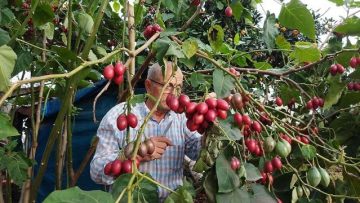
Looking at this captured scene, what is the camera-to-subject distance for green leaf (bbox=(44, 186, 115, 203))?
65 cm

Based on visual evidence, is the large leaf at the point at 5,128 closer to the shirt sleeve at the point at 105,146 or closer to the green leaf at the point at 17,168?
the shirt sleeve at the point at 105,146

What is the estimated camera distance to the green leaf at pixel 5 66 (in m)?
0.72

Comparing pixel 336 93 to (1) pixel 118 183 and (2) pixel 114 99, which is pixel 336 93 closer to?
(1) pixel 118 183

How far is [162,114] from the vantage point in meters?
1.78

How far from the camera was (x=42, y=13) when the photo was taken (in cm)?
126

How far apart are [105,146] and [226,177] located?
26.5 inches

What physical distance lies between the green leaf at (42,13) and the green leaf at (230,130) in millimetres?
566

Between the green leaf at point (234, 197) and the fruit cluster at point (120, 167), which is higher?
the fruit cluster at point (120, 167)

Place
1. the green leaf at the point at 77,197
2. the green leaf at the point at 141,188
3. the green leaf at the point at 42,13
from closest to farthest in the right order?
1. the green leaf at the point at 77,197
2. the green leaf at the point at 141,188
3. the green leaf at the point at 42,13

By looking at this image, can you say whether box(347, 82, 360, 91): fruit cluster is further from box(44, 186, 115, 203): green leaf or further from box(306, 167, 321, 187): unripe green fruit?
box(44, 186, 115, 203): green leaf

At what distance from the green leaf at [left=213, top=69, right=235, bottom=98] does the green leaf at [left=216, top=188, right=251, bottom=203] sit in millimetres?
217

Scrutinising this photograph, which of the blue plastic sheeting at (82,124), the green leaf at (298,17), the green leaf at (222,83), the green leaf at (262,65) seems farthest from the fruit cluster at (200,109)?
the blue plastic sheeting at (82,124)

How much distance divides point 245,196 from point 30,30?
1.39m

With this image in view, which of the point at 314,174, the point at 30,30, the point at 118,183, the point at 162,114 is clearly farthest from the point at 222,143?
the point at 30,30
